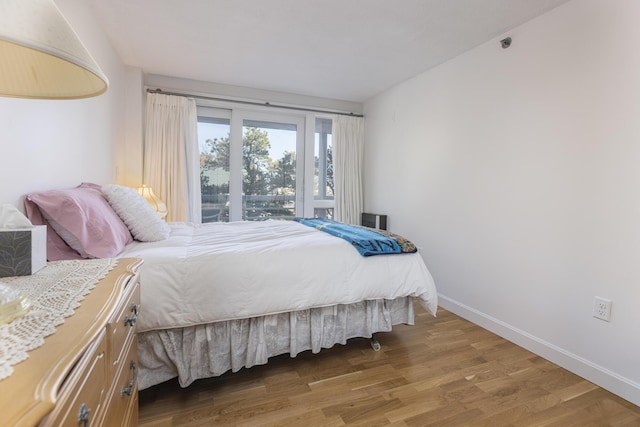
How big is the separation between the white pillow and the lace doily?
2.78 ft

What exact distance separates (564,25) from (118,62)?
12.2 feet

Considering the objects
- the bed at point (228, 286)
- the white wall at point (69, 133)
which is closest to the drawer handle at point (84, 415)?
the bed at point (228, 286)

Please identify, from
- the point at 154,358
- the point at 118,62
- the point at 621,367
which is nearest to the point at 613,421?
the point at 621,367

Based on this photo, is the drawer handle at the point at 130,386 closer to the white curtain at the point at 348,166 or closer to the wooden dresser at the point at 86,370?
the wooden dresser at the point at 86,370

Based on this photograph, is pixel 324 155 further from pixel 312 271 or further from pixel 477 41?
pixel 312 271

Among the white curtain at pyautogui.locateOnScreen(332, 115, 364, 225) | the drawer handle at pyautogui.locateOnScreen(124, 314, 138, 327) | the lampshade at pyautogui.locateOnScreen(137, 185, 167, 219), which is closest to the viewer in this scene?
the drawer handle at pyautogui.locateOnScreen(124, 314, 138, 327)

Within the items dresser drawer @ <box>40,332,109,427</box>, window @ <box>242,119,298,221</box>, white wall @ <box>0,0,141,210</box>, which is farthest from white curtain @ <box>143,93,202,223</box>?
dresser drawer @ <box>40,332,109,427</box>

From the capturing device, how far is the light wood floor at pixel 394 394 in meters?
1.46

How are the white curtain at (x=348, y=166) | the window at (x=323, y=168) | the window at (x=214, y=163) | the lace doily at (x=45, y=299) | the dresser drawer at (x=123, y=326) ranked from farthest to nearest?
the window at (x=323, y=168)
the white curtain at (x=348, y=166)
the window at (x=214, y=163)
the dresser drawer at (x=123, y=326)
the lace doily at (x=45, y=299)

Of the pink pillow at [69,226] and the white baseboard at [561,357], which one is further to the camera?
the white baseboard at [561,357]

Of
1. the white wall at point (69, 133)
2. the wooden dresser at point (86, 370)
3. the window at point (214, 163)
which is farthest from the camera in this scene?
the window at point (214, 163)

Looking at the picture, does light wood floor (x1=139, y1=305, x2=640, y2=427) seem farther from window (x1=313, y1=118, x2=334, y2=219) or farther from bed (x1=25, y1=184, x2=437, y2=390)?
window (x1=313, y1=118, x2=334, y2=219)

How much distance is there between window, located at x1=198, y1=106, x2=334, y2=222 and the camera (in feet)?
12.4

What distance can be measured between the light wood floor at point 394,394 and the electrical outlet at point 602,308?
1.35 feet
